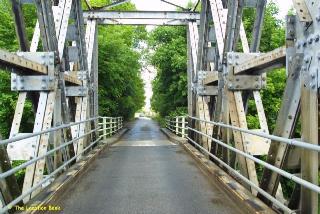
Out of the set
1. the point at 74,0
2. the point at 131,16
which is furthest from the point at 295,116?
the point at 131,16

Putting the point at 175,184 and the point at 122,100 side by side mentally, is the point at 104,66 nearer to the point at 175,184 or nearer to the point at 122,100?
the point at 122,100

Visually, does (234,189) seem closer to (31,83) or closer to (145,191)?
(145,191)

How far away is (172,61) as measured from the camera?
24859 millimetres

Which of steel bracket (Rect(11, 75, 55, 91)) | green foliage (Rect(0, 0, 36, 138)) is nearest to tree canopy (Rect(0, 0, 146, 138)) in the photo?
green foliage (Rect(0, 0, 36, 138))

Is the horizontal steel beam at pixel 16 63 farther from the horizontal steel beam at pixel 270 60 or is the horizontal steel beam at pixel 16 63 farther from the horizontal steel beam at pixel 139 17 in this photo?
the horizontal steel beam at pixel 139 17

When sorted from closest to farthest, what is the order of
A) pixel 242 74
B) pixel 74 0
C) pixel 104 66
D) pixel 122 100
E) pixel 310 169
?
1. pixel 310 169
2. pixel 242 74
3. pixel 74 0
4. pixel 104 66
5. pixel 122 100

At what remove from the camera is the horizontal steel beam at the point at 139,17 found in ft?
49.8

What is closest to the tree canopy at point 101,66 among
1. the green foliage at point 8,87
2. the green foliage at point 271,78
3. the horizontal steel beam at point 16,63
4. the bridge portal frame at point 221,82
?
the green foliage at point 8,87

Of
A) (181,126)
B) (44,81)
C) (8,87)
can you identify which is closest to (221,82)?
(44,81)

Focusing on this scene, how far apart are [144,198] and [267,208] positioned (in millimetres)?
1697

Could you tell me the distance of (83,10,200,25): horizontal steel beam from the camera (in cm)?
1516

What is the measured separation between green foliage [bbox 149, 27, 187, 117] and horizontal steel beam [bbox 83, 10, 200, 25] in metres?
7.83

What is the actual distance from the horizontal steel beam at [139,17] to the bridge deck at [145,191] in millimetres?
7918

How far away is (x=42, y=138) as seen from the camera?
6.18m
